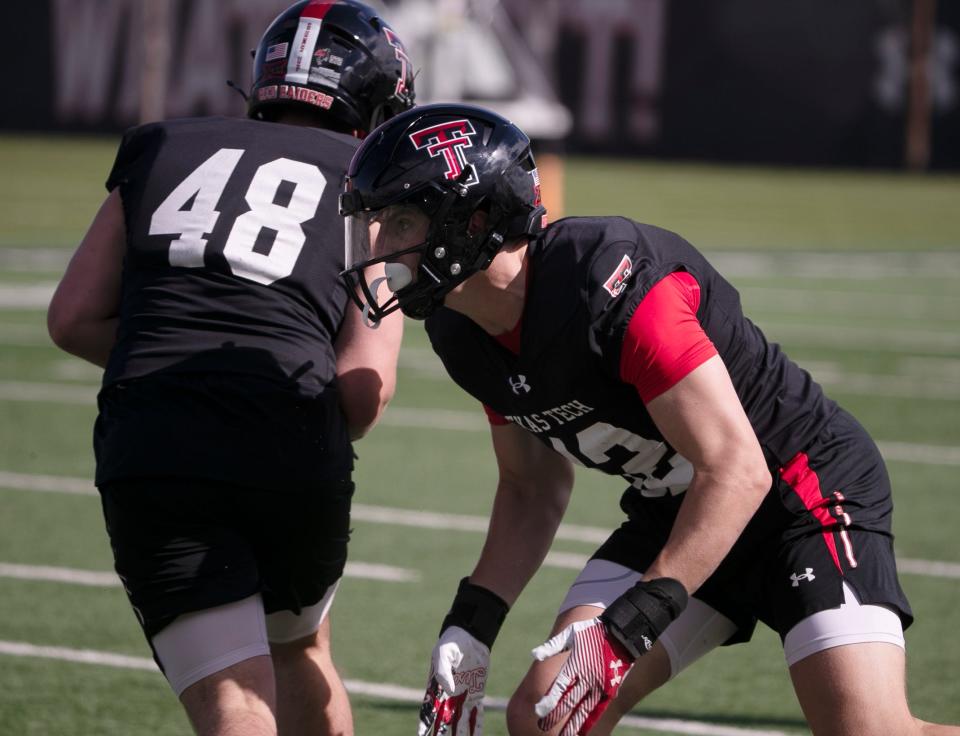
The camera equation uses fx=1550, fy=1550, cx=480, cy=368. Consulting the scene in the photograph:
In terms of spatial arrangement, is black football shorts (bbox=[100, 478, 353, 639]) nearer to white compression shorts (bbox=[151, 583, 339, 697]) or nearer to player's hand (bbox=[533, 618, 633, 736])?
white compression shorts (bbox=[151, 583, 339, 697])

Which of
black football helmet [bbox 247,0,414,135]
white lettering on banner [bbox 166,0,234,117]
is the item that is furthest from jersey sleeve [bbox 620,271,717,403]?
white lettering on banner [bbox 166,0,234,117]

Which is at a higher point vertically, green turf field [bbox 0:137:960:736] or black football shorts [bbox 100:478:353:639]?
black football shorts [bbox 100:478:353:639]

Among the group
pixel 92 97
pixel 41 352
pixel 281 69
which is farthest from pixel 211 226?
pixel 92 97

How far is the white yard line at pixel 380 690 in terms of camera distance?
4758 millimetres

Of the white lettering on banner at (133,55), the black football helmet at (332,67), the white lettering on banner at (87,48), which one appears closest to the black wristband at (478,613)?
the black football helmet at (332,67)

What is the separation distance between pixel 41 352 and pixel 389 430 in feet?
12.8

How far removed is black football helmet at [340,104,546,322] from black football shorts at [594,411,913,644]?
0.84 m

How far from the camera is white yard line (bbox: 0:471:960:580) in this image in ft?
21.6

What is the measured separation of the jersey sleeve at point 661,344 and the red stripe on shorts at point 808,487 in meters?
0.56

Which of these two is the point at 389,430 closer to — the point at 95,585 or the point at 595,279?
the point at 95,585

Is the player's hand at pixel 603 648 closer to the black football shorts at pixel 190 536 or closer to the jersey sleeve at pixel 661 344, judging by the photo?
the jersey sleeve at pixel 661 344

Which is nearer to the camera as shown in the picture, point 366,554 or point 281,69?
point 281,69

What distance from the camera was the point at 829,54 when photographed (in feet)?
114

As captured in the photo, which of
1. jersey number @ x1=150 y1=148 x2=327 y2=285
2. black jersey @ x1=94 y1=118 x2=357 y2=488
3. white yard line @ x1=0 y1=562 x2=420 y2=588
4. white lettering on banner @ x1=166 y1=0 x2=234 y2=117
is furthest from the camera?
white lettering on banner @ x1=166 y1=0 x2=234 y2=117
